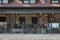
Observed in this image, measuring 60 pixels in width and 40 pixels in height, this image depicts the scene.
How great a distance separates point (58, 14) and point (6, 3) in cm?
768

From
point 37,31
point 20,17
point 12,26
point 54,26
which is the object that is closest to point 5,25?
point 12,26

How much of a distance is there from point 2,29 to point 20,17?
3.98 m

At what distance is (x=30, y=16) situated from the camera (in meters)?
27.2

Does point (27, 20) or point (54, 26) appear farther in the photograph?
point (27, 20)

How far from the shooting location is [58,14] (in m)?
27.0

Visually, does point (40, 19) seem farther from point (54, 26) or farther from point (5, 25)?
point (5, 25)

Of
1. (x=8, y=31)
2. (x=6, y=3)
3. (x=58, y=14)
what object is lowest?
(x=8, y=31)

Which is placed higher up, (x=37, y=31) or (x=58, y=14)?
(x=58, y=14)

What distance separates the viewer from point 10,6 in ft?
84.8

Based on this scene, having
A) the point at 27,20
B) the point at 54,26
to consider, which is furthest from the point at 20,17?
the point at 54,26

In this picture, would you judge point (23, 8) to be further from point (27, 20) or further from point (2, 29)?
point (2, 29)

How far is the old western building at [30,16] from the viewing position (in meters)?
24.5

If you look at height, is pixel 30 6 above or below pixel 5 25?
above

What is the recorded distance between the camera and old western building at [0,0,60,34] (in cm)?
2447
